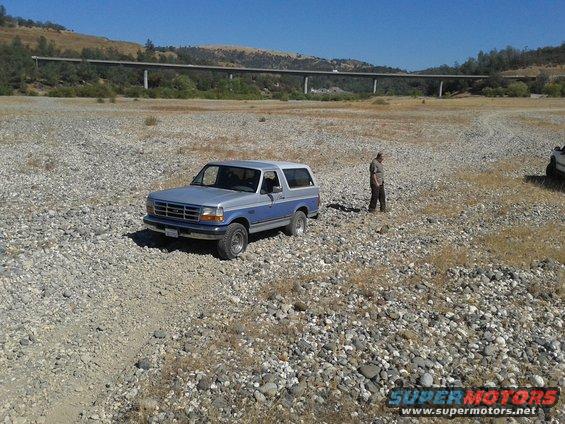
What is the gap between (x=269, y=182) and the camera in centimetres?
1154

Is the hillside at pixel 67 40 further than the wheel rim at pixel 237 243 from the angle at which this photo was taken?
Yes

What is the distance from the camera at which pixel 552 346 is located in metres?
7.46

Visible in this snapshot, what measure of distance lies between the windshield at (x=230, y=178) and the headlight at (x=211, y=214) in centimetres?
137

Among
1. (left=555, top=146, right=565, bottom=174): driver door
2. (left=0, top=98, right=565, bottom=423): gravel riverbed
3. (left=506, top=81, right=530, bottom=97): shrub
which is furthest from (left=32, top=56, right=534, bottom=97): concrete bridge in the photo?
(left=0, top=98, right=565, bottom=423): gravel riverbed

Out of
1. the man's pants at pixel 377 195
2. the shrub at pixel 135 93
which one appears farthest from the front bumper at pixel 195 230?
the shrub at pixel 135 93

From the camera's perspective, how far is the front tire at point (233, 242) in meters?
10.0

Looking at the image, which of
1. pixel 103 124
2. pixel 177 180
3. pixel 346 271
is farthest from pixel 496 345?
pixel 103 124

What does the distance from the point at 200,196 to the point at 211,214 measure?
2.34 feet

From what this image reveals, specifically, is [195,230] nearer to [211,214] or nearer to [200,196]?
[211,214]

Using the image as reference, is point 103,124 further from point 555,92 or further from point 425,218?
point 555,92

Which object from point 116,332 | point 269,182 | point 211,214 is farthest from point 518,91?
point 116,332

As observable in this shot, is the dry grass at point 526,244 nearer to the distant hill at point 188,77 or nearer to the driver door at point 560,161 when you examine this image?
the driver door at point 560,161

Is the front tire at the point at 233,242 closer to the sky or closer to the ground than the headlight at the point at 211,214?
closer to the ground

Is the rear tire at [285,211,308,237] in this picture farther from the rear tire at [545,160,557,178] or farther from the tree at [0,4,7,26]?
the tree at [0,4,7,26]
